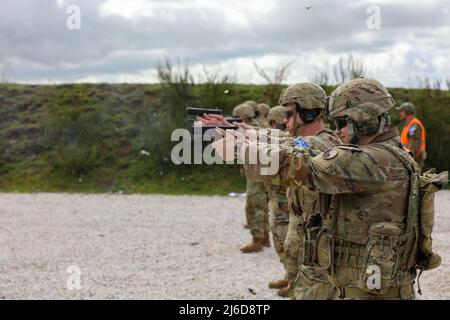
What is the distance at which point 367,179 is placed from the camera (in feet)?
9.95

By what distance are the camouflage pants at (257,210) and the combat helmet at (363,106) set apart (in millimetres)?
4730

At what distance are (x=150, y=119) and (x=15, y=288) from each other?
1133 cm

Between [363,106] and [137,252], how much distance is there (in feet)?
18.5

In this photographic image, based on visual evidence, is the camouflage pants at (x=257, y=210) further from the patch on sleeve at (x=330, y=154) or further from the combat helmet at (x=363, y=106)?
the patch on sleeve at (x=330, y=154)

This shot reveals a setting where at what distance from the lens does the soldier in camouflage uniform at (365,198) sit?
3.01 metres

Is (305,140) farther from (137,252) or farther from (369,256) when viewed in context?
(137,252)

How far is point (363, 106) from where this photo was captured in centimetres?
322

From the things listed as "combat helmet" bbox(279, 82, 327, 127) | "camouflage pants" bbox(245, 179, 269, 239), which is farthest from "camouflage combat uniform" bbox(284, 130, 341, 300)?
A: "camouflage pants" bbox(245, 179, 269, 239)

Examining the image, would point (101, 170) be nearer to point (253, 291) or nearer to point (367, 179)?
point (253, 291)

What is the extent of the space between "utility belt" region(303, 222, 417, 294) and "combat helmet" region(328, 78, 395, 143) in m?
0.52

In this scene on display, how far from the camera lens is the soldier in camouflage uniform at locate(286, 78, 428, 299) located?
3.01 m

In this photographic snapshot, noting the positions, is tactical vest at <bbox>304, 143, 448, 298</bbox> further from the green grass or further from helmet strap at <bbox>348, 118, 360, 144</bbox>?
the green grass

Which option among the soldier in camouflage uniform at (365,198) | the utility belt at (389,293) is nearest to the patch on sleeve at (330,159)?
the soldier in camouflage uniform at (365,198)

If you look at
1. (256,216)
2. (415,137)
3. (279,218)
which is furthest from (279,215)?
(415,137)
